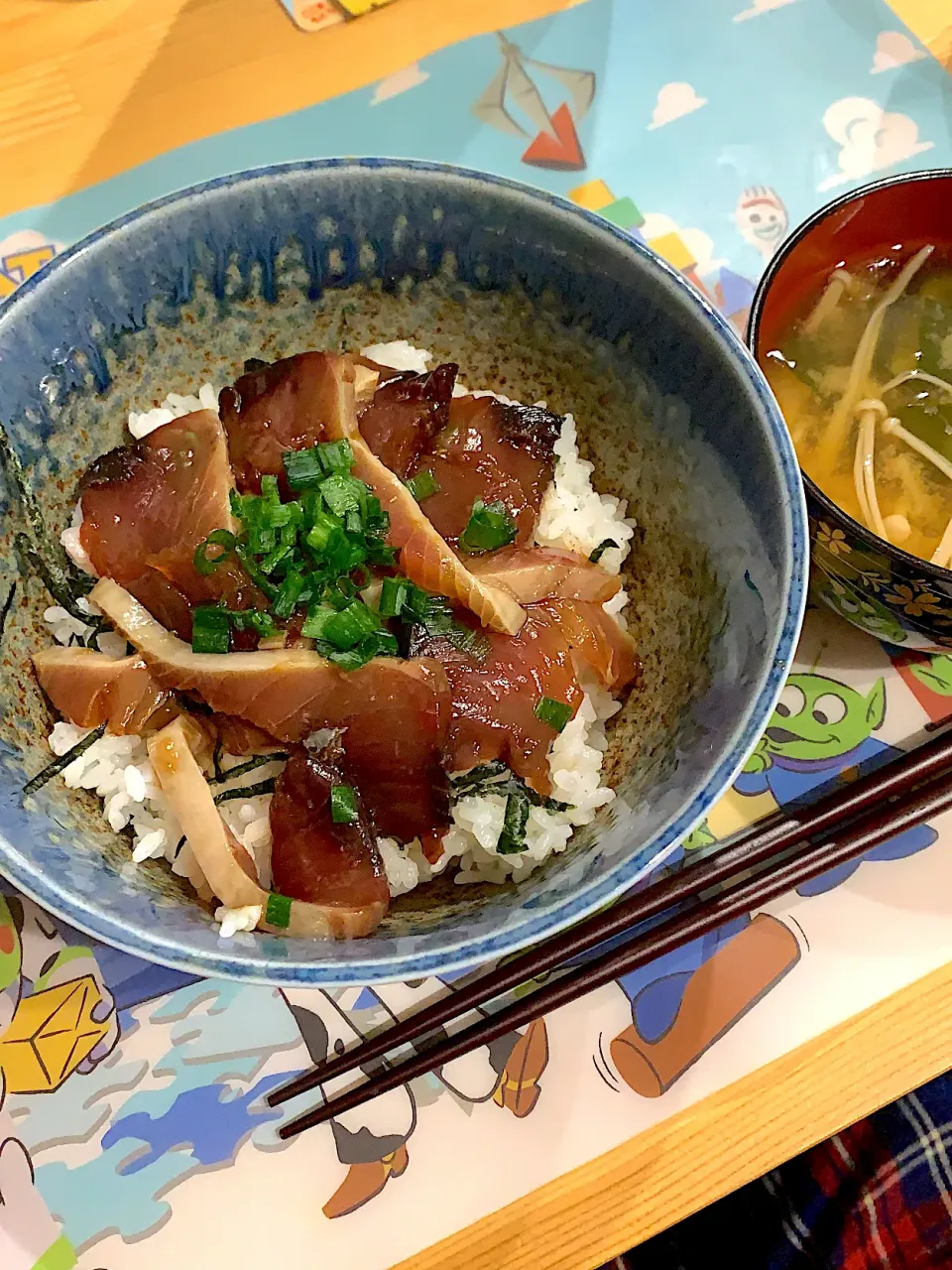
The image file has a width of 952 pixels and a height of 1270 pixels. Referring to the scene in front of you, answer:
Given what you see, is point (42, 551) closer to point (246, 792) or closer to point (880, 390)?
point (246, 792)

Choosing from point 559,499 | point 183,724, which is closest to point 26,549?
point 183,724

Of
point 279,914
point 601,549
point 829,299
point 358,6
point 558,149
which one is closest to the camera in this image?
point 279,914

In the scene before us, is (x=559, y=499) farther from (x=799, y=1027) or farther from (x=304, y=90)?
(x=304, y=90)

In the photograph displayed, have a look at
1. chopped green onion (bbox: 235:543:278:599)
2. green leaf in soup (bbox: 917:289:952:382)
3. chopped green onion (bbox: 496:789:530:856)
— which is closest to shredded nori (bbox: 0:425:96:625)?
chopped green onion (bbox: 235:543:278:599)

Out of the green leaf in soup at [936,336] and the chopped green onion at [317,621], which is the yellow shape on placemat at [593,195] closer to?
the green leaf in soup at [936,336]

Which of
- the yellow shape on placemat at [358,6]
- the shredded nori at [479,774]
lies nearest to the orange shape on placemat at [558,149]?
the yellow shape on placemat at [358,6]

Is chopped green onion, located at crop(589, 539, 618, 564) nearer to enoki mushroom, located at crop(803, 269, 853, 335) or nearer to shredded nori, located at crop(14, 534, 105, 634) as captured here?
enoki mushroom, located at crop(803, 269, 853, 335)

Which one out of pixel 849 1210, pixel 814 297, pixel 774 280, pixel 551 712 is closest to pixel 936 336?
pixel 814 297

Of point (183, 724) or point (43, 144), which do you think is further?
point (43, 144)
